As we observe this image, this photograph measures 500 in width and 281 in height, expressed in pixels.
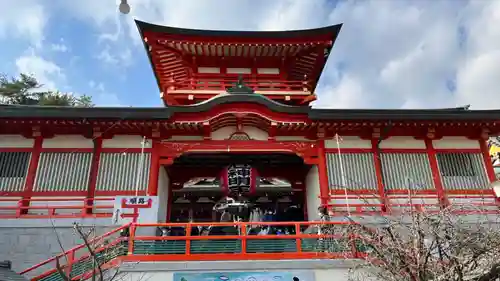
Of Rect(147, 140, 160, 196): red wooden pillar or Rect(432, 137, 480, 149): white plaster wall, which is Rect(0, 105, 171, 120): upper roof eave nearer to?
Rect(147, 140, 160, 196): red wooden pillar

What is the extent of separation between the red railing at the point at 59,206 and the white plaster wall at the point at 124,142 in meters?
2.01

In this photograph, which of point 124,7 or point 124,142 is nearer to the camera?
point 124,7

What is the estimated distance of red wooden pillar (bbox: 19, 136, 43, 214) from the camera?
13102 millimetres

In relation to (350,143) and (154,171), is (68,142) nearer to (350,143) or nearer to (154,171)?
(154,171)

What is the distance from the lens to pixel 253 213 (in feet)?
49.8

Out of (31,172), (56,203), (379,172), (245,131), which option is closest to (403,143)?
(379,172)

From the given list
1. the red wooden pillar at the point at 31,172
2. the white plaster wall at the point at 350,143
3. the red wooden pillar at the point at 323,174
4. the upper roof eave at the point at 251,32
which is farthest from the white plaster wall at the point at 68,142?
the white plaster wall at the point at 350,143

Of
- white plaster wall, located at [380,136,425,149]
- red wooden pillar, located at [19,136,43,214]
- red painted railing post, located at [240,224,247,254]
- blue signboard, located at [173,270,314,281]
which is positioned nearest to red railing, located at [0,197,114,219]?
red wooden pillar, located at [19,136,43,214]

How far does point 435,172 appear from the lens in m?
14.4

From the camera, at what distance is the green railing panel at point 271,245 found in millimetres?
10539

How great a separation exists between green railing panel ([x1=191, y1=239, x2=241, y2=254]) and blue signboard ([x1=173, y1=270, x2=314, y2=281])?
1.98 ft

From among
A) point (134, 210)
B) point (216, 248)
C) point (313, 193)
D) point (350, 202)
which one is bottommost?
point (216, 248)

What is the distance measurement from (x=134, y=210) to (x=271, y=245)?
173 inches

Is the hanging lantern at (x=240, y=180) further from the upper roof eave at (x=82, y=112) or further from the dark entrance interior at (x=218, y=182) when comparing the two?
the upper roof eave at (x=82, y=112)
